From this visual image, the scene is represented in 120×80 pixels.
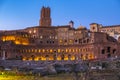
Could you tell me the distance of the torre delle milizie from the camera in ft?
154

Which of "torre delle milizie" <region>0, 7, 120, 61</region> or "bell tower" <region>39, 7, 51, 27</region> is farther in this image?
"bell tower" <region>39, 7, 51, 27</region>

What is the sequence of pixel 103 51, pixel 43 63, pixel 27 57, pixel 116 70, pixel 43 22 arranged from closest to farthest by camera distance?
pixel 116 70 < pixel 43 63 < pixel 103 51 < pixel 27 57 < pixel 43 22

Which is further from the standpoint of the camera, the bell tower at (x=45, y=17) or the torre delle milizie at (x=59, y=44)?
the bell tower at (x=45, y=17)

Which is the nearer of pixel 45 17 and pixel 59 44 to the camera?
pixel 59 44

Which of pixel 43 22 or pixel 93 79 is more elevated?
pixel 43 22

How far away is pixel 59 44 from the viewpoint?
52.8 metres

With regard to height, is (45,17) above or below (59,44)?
above

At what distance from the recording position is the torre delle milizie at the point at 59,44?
4703 cm

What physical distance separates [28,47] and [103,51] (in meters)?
12.1

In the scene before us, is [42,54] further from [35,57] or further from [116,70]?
[116,70]

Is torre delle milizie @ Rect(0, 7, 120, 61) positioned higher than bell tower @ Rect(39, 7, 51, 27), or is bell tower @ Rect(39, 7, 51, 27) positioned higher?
bell tower @ Rect(39, 7, 51, 27)

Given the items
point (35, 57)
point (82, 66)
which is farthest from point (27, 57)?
point (82, 66)

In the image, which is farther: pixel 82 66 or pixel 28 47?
pixel 28 47

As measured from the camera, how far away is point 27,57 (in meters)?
51.1
